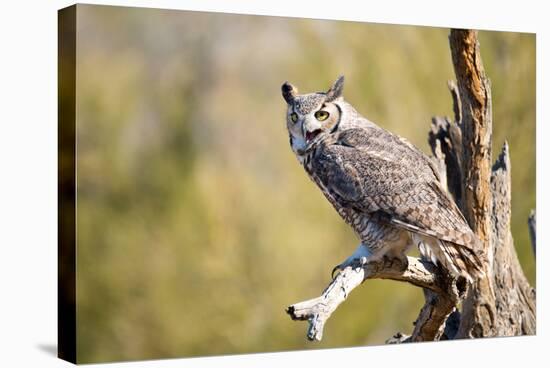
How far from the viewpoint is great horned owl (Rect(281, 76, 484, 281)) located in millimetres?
5454

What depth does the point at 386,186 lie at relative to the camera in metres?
5.52

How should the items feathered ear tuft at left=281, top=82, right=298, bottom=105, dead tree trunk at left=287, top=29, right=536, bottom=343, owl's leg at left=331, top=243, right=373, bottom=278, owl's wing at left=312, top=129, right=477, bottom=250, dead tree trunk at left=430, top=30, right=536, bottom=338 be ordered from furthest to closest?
dead tree trunk at left=430, top=30, right=536, bottom=338, feathered ear tuft at left=281, top=82, right=298, bottom=105, dead tree trunk at left=287, top=29, right=536, bottom=343, owl's wing at left=312, top=129, right=477, bottom=250, owl's leg at left=331, top=243, right=373, bottom=278

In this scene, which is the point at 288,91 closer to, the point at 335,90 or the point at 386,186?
the point at 335,90

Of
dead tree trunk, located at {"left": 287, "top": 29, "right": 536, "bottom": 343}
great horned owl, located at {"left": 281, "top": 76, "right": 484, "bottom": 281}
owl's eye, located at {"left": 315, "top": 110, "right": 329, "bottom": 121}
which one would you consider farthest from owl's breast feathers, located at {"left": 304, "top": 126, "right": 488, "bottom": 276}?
dead tree trunk, located at {"left": 287, "top": 29, "right": 536, "bottom": 343}

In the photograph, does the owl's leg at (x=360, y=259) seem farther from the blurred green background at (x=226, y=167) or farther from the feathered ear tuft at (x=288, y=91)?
the feathered ear tuft at (x=288, y=91)

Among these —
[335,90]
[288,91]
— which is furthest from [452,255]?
[288,91]

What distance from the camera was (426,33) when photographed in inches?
259

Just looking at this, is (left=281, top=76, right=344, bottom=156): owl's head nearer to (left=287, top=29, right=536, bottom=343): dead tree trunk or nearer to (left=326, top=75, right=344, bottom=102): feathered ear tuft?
(left=326, top=75, right=344, bottom=102): feathered ear tuft

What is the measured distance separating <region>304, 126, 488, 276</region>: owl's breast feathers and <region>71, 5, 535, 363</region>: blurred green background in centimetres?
61

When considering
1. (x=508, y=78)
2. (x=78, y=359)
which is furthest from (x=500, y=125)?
(x=78, y=359)

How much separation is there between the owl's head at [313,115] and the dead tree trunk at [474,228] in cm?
82

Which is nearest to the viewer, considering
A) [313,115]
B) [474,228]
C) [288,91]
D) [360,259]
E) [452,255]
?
[360,259]

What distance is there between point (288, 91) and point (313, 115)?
0.88 ft

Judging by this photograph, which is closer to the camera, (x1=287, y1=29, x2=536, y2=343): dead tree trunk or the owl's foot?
the owl's foot
